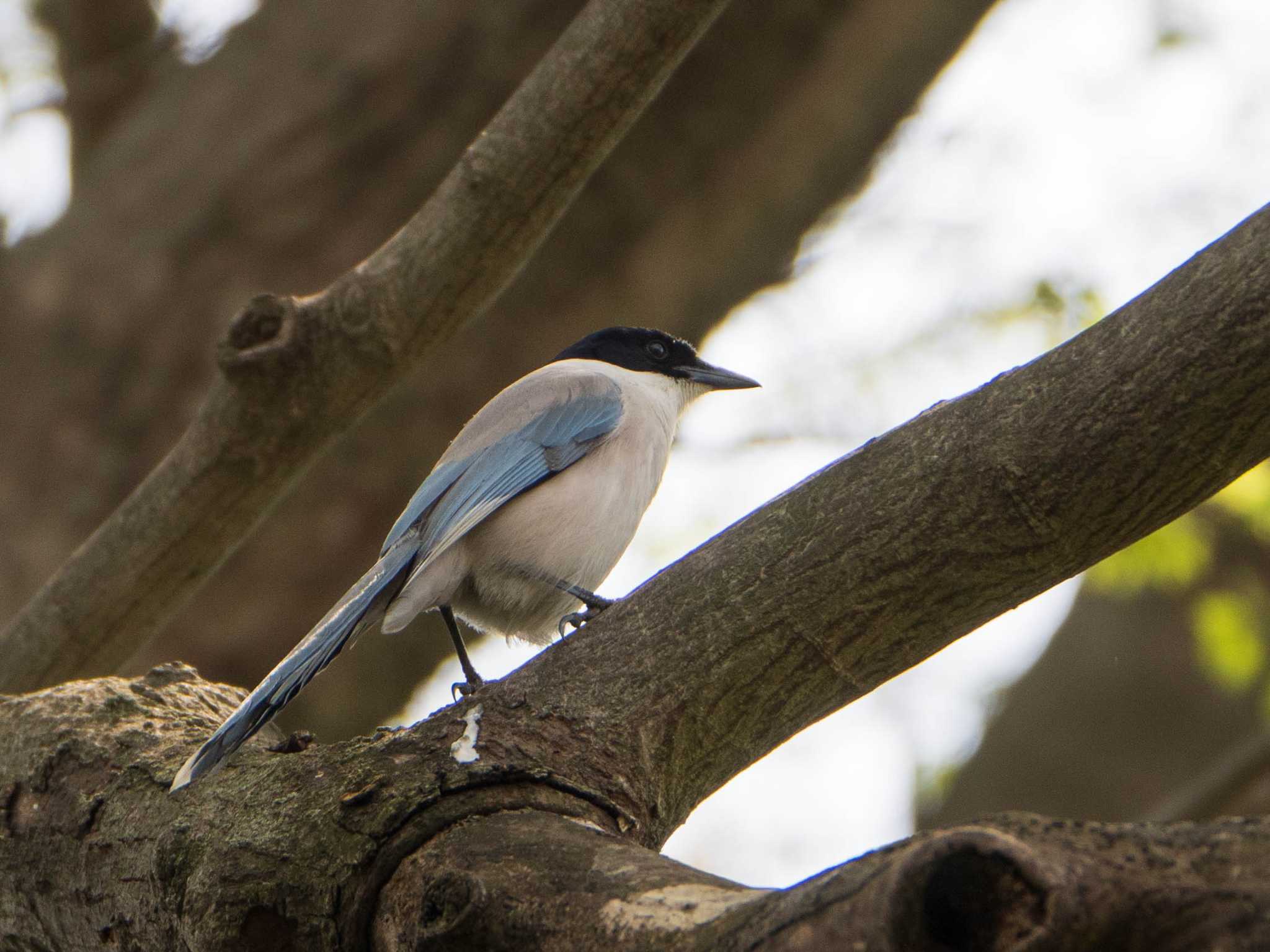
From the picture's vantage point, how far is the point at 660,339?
5.42 m

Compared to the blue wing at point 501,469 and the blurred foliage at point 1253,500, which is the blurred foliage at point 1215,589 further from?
the blue wing at point 501,469

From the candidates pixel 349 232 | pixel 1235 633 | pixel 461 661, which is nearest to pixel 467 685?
pixel 461 661

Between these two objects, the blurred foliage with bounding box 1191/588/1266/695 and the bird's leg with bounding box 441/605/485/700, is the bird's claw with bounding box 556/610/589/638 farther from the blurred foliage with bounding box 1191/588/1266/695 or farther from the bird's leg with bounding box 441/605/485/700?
the blurred foliage with bounding box 1191/588/1266/695

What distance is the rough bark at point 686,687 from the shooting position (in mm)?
2156

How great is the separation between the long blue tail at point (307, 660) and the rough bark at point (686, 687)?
0.07 m

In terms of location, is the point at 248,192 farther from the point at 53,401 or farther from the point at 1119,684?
the point at 1119,684

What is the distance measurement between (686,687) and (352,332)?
1415mm

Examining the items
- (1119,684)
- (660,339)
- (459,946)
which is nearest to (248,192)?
(660,339)

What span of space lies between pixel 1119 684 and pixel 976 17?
482 cm

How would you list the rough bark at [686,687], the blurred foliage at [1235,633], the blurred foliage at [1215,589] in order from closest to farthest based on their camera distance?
the rough bark at [686,687], the blurred foliage at [1215,589], the blurred foliage at [1235,633]

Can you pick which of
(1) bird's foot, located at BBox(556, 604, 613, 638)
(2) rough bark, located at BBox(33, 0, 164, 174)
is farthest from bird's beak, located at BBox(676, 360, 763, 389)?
(2) rough bark, located at BBox(33, 0, 164, 174)

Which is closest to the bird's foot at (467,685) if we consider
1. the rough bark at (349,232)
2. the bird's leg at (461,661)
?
the bird's leg at (461,661)

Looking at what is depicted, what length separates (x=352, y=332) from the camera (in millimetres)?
3449

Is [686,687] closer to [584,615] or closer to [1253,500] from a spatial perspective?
[584,615]
